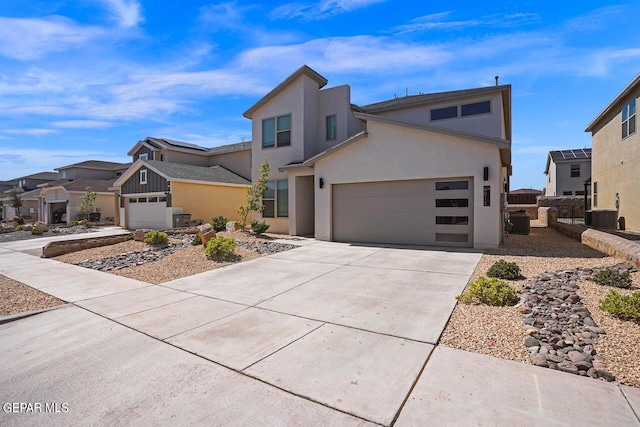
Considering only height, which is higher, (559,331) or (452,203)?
(452,203)

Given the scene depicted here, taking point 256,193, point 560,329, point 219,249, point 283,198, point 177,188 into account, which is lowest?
point 560,329

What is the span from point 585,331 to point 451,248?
6.82 m

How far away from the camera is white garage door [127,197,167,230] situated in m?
20.1

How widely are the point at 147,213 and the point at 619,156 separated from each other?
27.4m

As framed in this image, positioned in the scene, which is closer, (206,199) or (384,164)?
(384,164)

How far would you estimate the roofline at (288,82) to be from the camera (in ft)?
50.6

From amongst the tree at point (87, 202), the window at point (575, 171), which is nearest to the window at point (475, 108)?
the window at point (575, 171)

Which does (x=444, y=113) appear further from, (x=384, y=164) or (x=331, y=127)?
(x=331, y=127)

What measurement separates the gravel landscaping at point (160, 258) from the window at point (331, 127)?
643 centimetres

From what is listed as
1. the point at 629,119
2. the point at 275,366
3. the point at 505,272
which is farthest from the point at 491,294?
the point at 629,119

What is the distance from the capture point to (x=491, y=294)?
502 cm

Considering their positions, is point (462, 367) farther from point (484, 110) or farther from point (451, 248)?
point (484, 110)

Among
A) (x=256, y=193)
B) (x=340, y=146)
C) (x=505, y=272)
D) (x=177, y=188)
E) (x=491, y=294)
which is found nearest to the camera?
(x=491, y=294)

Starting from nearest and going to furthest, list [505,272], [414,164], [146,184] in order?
[505,272] < [414,164] < [146,184]
